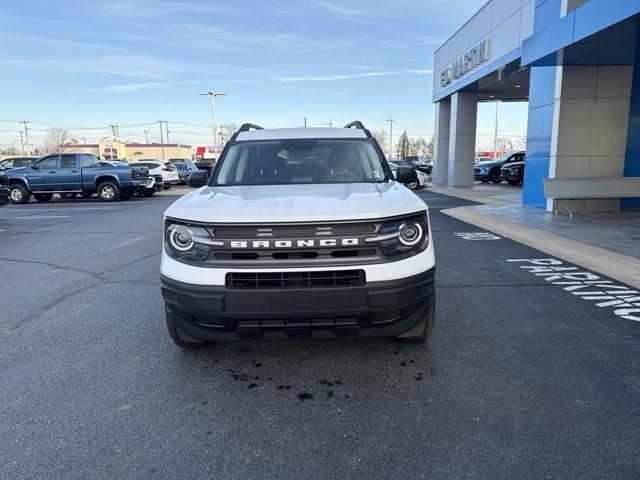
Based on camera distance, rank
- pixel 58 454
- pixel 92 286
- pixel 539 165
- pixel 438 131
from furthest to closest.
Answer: pixel 438 131 < pixel 539 165 < pixel 92 286 < pixel 58 454

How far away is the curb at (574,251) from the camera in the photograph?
6.30 m

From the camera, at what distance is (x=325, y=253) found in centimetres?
303

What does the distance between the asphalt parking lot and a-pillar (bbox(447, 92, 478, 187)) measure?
66.6 feet

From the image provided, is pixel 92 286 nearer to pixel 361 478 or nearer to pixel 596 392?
pixel 361 478

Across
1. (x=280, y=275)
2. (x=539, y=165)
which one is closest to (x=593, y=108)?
(x=539, y=165)

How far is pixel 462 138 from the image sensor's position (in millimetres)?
24266

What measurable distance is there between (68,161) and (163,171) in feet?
23.0

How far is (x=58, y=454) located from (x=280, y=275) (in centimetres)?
155

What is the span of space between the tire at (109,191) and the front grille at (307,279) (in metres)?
18.7

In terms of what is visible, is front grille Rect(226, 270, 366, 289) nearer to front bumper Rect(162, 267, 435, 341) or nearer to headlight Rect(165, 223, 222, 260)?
front bumper Rect(162, 267, 435, 341)

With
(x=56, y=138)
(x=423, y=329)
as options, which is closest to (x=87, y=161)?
(x=423, y=329)

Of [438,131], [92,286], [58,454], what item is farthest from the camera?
[438,131]

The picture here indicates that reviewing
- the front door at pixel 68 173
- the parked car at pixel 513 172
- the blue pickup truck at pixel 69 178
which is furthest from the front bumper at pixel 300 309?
the parked car at pixel 513 172

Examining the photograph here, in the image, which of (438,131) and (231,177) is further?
(438,131)
